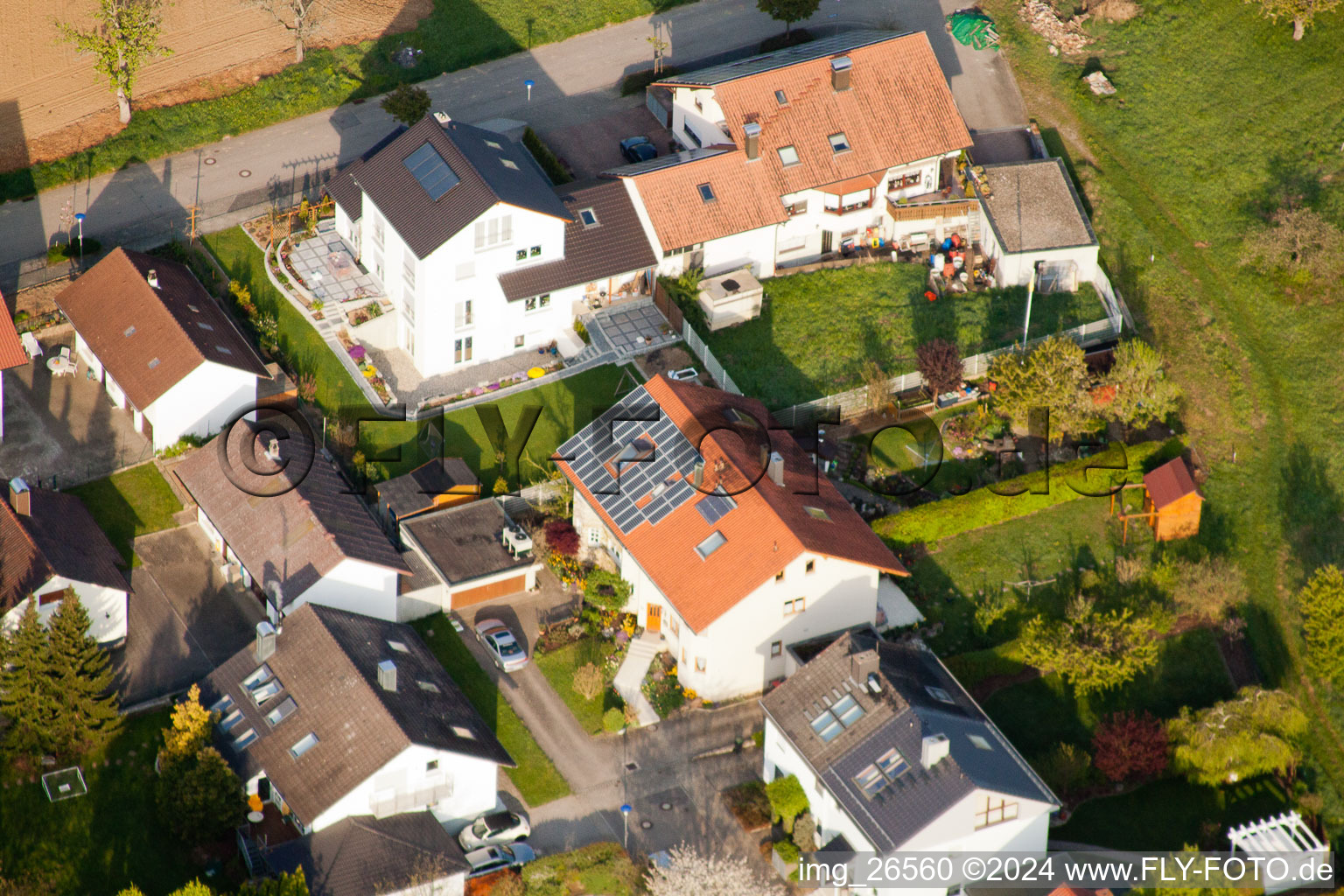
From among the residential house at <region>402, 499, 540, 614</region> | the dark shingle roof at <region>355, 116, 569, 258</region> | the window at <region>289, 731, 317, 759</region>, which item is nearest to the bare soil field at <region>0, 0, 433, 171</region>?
the dark shingle roof at <region>355, 116, 569, 258</region>

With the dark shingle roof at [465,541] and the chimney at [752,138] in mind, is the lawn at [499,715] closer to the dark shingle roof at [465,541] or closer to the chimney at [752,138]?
the dark shingle roof at [465,541]

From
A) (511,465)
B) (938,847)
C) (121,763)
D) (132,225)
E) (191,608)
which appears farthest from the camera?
(132,225)

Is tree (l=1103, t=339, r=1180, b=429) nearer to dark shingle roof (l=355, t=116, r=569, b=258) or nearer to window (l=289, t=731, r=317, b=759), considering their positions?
dark shingle roof (l=355, t=116, r=569, b=258)

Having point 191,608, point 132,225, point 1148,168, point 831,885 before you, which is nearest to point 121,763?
point 191,608

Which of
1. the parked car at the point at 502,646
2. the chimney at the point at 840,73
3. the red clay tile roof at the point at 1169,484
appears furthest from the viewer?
the chimney at the point at 840,73

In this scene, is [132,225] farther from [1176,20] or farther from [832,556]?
[1176,20]

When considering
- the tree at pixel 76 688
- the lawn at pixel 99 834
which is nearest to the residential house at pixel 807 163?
the tree at pixel 76 688
